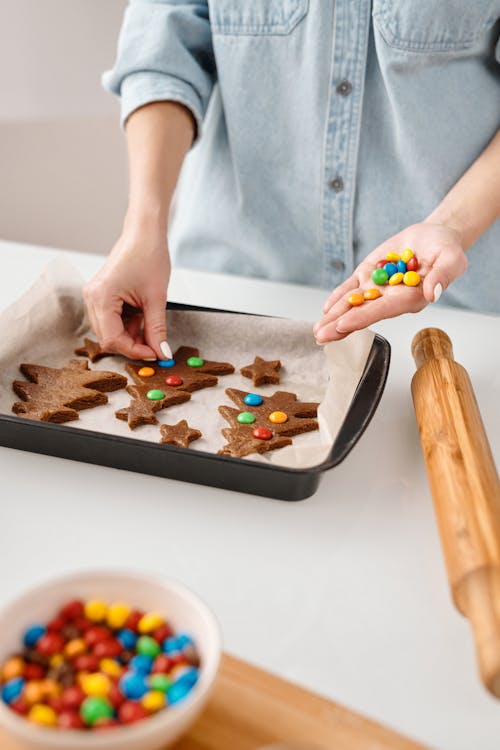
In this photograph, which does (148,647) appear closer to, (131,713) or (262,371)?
(131,713)

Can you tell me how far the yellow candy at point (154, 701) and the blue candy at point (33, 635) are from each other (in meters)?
0.10

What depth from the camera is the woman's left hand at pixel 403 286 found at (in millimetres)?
1029

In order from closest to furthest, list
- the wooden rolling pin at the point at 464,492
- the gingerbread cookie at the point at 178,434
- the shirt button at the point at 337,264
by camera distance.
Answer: the wooden rolling pin at the point at 464,492
the gingerbread cookie at the point at 178,434
the shirt button at the point at 337,264

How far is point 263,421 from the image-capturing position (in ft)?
3.36

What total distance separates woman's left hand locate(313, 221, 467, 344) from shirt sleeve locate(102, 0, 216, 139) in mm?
460

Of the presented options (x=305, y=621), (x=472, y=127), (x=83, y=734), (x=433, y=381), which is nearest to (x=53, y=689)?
(x=83, y=734)

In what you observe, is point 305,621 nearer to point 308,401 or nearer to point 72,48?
point 308,401

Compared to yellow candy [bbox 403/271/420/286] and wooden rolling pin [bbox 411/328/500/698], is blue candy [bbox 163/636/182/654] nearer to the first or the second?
wooden rolling pin [bbox 411/328/500/698]

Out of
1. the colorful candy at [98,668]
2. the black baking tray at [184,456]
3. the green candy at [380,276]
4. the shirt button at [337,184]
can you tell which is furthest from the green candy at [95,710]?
the shirt button at [337,184]

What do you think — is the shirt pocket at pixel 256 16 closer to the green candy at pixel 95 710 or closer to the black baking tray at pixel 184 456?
the black baking tray at pixel 184 456

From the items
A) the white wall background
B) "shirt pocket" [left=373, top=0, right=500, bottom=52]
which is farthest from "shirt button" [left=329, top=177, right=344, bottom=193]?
the white wall background

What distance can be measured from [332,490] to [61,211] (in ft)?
7.24

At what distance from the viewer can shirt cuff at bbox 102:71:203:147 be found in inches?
52.7

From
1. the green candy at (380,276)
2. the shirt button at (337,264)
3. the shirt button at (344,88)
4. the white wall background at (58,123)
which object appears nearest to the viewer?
the green candy at (380,276)
